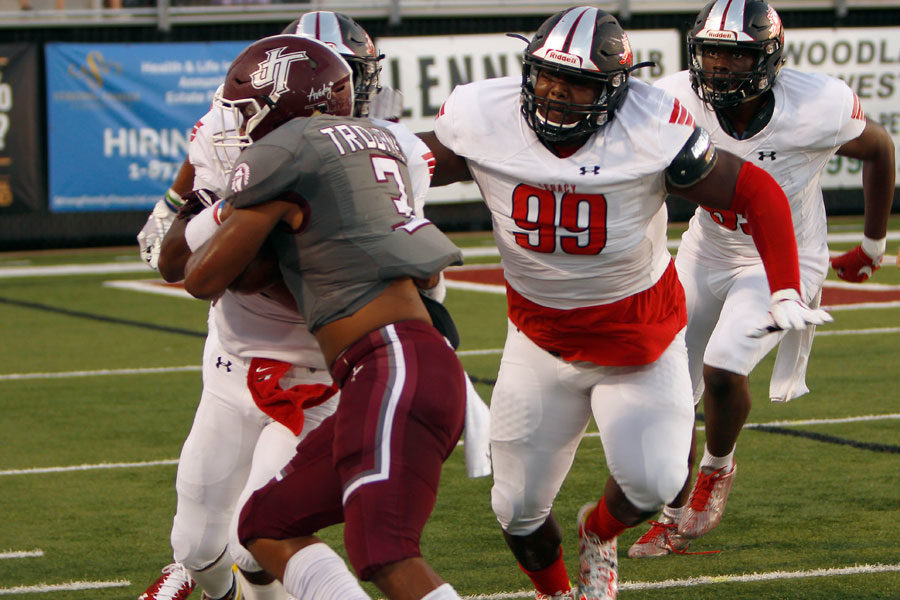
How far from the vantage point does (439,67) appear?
15.0 metres

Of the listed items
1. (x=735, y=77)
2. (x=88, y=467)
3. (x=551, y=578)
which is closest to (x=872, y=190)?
(x=735, y=77)

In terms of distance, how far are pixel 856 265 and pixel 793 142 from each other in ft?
2.35

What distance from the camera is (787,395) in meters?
5.16

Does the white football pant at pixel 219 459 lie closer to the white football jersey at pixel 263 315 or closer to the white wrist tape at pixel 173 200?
the white football jersey at pixel 263 315

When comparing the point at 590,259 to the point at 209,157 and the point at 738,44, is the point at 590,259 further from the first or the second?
the point at 738,44

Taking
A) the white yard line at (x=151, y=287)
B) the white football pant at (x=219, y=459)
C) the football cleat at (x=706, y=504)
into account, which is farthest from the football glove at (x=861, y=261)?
the white yard line at (x=151, y=287)

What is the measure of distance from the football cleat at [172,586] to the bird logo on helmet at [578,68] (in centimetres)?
164

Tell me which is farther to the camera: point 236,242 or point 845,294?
point 845,294

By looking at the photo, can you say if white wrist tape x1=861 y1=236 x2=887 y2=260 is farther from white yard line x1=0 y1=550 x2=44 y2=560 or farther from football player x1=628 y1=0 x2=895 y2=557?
white yard line x1=0 y1=550 x2=44 y2=560

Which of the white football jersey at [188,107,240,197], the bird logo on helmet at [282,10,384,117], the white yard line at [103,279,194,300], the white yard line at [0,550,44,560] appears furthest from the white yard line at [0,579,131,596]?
the white yard line at [103,279,194,300]

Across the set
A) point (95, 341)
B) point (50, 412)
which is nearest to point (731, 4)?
point (50, 412)

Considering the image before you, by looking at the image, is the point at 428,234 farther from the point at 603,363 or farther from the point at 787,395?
the point at 787,395

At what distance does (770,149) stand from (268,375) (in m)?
2.22

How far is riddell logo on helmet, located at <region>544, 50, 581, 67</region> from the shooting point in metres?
3.77
